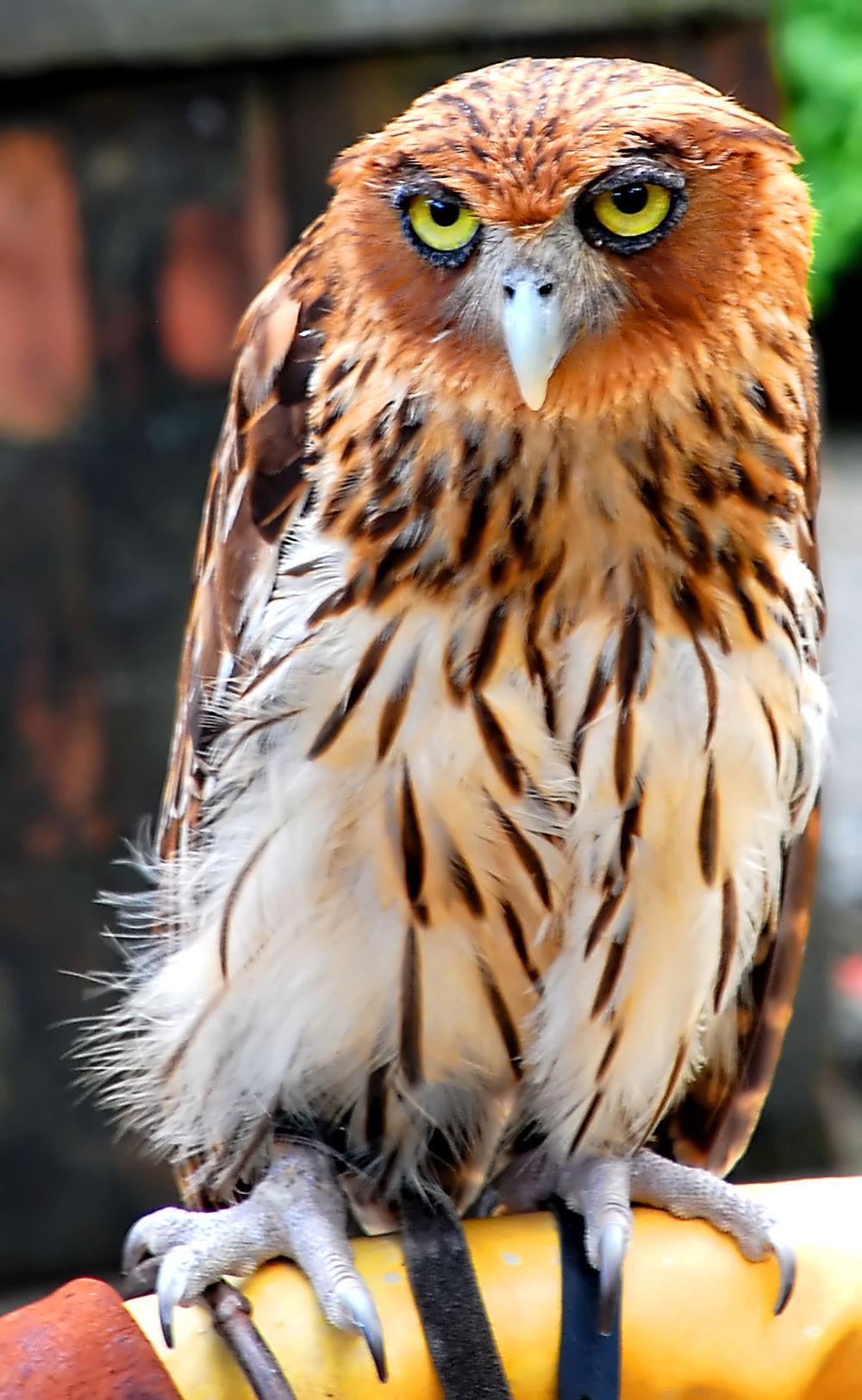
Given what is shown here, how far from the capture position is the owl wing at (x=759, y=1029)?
221cm

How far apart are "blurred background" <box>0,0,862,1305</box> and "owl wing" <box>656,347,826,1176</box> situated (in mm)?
1827

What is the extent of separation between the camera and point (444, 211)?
5.33 feet

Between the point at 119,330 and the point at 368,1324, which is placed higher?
the point at 119,330

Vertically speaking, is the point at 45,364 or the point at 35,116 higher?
the point at 35,116

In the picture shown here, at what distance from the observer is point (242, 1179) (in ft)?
7.26

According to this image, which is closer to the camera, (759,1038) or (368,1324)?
(368,1324)

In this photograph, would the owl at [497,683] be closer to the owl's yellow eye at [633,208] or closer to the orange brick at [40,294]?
the owl's yellow eye at [633,208]

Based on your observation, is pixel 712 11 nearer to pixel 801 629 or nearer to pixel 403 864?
pixel 801 629

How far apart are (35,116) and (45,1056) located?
202 centimetres

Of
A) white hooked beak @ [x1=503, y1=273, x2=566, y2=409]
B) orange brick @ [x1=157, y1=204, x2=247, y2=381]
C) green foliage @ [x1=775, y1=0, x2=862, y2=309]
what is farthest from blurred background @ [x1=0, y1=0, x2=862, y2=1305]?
green foliage @ [x1=775, y1=0, x2=862, y2=309]

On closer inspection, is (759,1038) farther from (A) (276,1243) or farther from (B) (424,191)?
(B) (424,191)

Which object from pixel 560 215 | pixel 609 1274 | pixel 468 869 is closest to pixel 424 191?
pixel 560 215

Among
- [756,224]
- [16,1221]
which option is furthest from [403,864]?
[16,1221]

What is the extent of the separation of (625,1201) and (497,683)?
1.98ft
